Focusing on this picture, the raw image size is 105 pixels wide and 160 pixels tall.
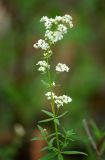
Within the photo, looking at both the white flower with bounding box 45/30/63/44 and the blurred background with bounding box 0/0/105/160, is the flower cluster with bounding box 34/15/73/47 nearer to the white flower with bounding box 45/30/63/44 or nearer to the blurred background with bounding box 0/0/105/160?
the white flower with bounding box 45/30/63/44

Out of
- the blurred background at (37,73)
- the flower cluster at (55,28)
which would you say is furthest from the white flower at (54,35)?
the blurred background at (37,73)

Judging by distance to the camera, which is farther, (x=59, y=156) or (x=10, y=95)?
(x=10, y=95)

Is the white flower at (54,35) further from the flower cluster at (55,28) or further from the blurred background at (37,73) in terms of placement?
the blurred background at (37,73)

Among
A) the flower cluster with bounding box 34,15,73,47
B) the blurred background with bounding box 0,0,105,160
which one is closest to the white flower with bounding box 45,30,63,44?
the flower cluster with bounding box 34,15,73,47

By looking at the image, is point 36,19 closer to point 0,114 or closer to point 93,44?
point 0,114

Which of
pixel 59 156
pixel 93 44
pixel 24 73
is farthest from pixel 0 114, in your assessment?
pixel 59 156

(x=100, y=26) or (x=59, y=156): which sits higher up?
(x=100, y=26)

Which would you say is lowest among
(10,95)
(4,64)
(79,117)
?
(79,117)

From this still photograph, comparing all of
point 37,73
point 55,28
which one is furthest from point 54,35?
point 37,73

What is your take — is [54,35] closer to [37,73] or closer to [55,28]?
[55,28]
